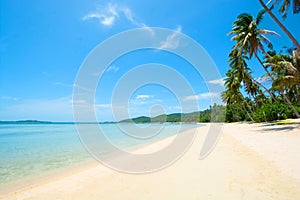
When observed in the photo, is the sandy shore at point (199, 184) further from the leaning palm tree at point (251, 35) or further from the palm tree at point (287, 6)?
the leaning palm tree at point (251, 35)

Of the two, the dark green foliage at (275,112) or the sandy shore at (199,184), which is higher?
the dark green foliage at (275,112)

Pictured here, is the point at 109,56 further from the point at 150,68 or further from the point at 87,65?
the point at 150,68

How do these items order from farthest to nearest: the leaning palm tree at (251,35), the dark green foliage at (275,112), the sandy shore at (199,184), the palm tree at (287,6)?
the dark green foliage at (275,112) → the leaning palm tree at (251,35) → the palm tree at (287,6) → the sandy shore at (199,184)

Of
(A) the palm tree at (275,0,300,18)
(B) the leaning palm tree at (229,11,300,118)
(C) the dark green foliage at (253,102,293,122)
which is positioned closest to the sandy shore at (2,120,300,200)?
(A) the palm tree at (275,0,300,18)

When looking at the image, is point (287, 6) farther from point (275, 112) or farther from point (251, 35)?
point (275, 112)

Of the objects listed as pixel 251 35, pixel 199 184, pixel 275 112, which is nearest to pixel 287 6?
pixel 251 35

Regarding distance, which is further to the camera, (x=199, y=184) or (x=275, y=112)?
(x=275, y=112)

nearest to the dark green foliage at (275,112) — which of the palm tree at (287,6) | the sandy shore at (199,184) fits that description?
the palm tree at (287,6)

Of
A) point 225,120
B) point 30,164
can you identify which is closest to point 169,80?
point 30,164

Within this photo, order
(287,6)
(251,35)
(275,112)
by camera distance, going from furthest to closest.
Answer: (275,112)
(251,35)
(287,6)

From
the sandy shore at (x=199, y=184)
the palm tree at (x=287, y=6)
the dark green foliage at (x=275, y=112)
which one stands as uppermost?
the palm tree at (x=287, y=6)

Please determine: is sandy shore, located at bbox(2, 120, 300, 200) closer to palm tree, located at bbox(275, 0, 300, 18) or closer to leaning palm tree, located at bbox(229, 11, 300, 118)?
palm tree, located at bbox(275, 0, 300, 18)

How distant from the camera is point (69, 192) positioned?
4.09m

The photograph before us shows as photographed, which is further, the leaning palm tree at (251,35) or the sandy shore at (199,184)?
the leaning palm tree at (251,35)
